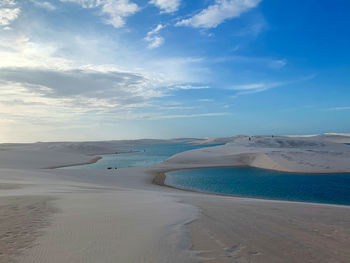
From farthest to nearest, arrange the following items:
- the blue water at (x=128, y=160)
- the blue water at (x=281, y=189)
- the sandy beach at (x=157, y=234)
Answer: the blue water at (x=128, y=160), the blue water at (x=281, y=189), the sandy beach at (x=157, y=234)

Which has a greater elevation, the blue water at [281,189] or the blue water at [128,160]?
the blue water at [128,160]

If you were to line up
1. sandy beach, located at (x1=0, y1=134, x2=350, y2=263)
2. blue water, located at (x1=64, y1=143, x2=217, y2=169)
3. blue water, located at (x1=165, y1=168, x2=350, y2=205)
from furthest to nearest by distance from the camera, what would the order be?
1. blue water, located at (x1=64, y1=143, x2=217, y2=169)
2. blue water, located at (x1=165, y1=168, x2=350, y2=205)
3. sandy beach, located at (x1=0, y1=134, x2=350, y2=263)

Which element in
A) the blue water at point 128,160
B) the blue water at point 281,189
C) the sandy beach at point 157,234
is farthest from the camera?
the blue water at point 128,160

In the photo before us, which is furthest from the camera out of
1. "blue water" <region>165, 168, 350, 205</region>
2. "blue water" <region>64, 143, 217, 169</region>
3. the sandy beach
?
"blue water" <region>64, 143, 217, 169</region>

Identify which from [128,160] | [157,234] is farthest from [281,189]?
[128,160]

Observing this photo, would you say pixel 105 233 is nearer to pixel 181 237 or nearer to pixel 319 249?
pixel 181 237

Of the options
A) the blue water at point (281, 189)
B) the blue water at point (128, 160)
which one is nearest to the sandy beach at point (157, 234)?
the blue water at point (281, 189)

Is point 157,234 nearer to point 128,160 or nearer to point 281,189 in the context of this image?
point 281,189

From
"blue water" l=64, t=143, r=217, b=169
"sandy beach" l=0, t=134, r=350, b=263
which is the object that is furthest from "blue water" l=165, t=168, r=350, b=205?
"blue water" l=64, t=143, r=217, b=169

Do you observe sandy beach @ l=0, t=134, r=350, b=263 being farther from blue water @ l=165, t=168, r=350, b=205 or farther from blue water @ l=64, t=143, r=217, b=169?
blue water @ l=64, t=143, r=217, b=169

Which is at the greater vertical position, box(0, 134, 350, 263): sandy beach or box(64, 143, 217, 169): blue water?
box(0, 134, 350, 263): sandy beach

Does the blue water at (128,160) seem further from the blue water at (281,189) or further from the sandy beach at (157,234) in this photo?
the sandy beach at (157,234)
